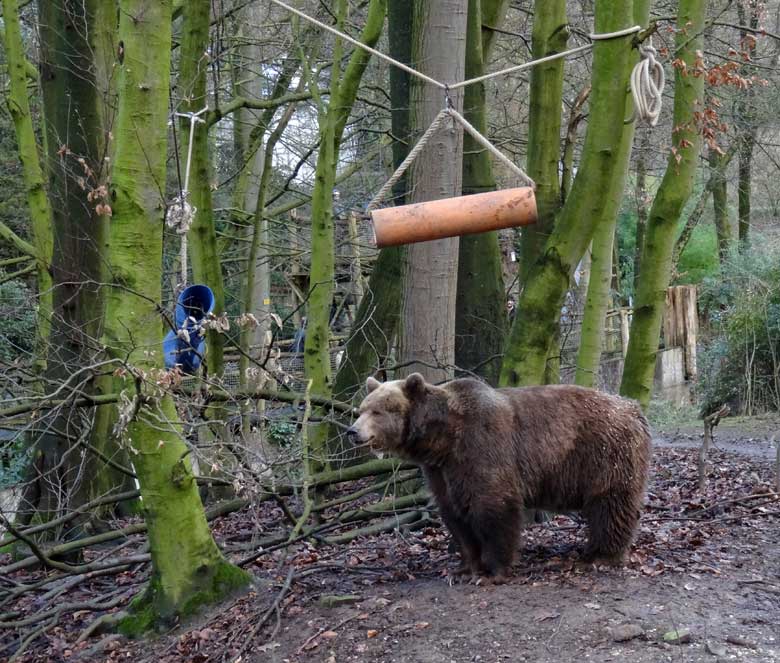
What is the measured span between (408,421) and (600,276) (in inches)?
151

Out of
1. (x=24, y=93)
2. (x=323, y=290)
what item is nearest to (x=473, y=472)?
(x=323, y=290)

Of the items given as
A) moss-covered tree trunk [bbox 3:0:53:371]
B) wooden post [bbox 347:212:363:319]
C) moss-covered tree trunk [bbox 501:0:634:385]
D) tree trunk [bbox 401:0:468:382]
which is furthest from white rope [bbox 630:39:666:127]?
wooden post [bbox 347:212:363:319]

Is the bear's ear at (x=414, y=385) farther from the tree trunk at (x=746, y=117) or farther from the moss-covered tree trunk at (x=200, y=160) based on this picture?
the tree trunk at (x=746, y=117)

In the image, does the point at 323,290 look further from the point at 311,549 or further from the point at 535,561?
the point at 535,561

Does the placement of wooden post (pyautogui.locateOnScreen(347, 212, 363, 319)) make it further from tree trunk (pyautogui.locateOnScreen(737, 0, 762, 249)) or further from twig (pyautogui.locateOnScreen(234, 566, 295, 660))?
twig (pyautogui.locateOnScreen(234, 566, 295, 660))

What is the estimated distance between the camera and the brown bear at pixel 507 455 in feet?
21.2

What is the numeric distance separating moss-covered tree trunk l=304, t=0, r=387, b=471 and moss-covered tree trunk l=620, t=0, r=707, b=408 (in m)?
3.27

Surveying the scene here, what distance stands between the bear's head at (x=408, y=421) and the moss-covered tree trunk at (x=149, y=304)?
4.12 feet

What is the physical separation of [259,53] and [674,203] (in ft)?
28.1

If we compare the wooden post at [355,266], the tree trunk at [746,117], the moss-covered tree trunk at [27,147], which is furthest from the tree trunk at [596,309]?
the moss-covered tree trunk at [27,147]

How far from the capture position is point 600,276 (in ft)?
31.7

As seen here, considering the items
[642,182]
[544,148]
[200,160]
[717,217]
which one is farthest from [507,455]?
[717,217]

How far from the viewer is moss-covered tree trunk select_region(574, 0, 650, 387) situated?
9.15 m

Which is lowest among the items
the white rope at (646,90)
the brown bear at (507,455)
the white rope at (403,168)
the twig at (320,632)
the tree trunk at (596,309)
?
the twig at (320,632)
